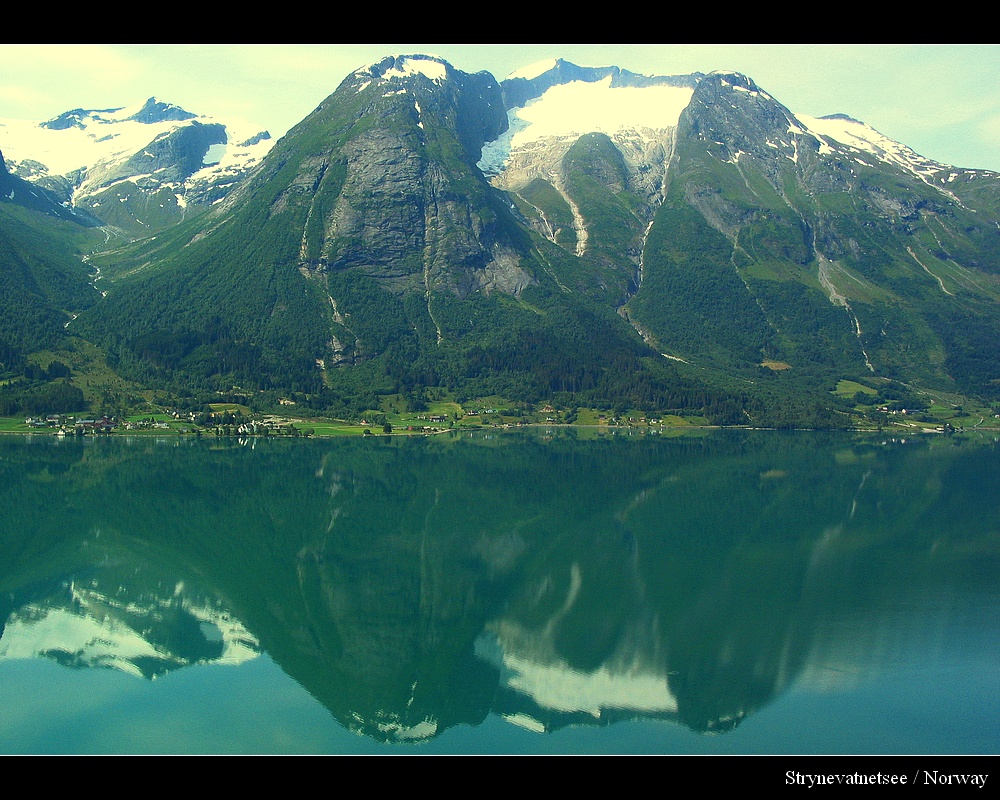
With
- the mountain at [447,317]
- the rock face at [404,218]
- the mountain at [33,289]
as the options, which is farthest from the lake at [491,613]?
the rock face at [404,218]

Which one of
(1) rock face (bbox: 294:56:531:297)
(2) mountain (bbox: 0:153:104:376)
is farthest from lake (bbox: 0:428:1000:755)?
(1) rock face (bbox: 294:56:531:297)

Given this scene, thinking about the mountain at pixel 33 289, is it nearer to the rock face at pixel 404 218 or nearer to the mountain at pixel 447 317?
the mountain at pixel 447 317

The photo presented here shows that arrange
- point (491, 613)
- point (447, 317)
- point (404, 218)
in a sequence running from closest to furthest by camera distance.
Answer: point (491, 613), point (447, 317), point (404, 218)

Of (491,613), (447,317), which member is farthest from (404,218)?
(491,613)

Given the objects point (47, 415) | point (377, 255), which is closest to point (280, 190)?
point (377, 255)

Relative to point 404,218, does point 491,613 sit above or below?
below

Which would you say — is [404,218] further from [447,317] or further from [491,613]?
[491,613]

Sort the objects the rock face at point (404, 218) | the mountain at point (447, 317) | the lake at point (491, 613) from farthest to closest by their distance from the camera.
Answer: the rock face at point (404, 218) → the mountain at point (447, 317) → the lake at point (491, 613)

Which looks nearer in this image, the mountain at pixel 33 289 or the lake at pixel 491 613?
the lake at pixel 491 613
